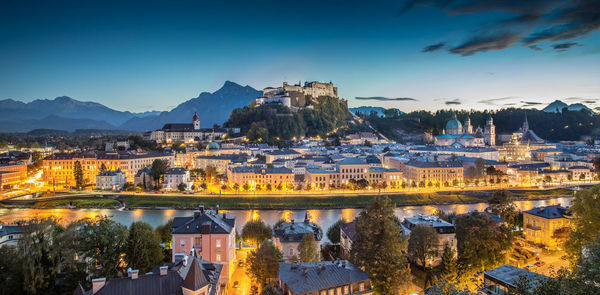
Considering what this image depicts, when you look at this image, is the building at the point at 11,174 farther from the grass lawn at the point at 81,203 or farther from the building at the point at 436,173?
the building at the point at 436,173

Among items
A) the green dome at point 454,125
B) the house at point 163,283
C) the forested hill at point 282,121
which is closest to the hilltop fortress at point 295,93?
the forested hill at point 282,121

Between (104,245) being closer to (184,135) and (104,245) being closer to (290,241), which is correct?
(290,241)

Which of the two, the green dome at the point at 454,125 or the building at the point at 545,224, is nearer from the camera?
the building at the point at 545,224

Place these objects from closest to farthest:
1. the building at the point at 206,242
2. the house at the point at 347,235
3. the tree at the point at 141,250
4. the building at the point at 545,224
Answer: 1. the tree at the point at 141,250
2. the building at the point at 206,242
3. the house at the point at 347,235
4. the building at the point at 545,224

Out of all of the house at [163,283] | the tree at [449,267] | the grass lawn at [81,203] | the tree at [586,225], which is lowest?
the grass lawn at [81,203]

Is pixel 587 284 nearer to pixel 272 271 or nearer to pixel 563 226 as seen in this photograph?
pixel 272 271

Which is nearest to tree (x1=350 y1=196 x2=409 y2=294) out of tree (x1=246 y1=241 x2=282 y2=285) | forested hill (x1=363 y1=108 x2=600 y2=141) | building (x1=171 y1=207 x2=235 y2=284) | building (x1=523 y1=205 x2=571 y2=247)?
tree (x1=246 y1=241 x2=282 y2=285)

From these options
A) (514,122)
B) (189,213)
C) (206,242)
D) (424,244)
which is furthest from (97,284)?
(514,122)

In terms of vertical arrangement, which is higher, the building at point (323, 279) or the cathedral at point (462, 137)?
the cathedral at point (462, 137)
